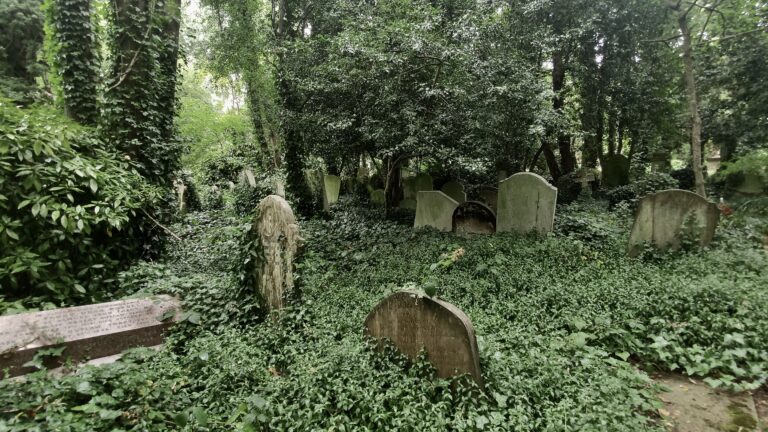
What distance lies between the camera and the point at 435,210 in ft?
25.0

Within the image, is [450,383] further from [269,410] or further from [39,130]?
[39,130]

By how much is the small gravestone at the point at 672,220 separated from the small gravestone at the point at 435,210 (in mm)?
3076

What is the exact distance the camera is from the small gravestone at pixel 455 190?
9042 millimetres

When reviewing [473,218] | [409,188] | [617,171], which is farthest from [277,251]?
[617,171]

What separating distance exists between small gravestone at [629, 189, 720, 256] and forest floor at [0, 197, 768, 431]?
0.86 feet

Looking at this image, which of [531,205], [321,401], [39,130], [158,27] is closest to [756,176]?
[531,205]

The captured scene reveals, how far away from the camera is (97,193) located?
4.31m

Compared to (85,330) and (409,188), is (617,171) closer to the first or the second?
(409,188)

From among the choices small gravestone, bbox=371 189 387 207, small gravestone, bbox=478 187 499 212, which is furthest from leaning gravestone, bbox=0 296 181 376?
small gravestone, bbox=478 187 499 212

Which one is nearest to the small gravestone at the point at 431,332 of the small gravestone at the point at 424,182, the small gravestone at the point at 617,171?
the small gravestone at the point at 424,182

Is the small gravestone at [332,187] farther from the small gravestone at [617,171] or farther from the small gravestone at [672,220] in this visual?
the small gravestone at [617,171]

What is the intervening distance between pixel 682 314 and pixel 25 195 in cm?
666

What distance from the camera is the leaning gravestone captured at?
3043 mm

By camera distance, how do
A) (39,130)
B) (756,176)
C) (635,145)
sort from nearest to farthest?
(39,130) < (756,176) < (635,145)
